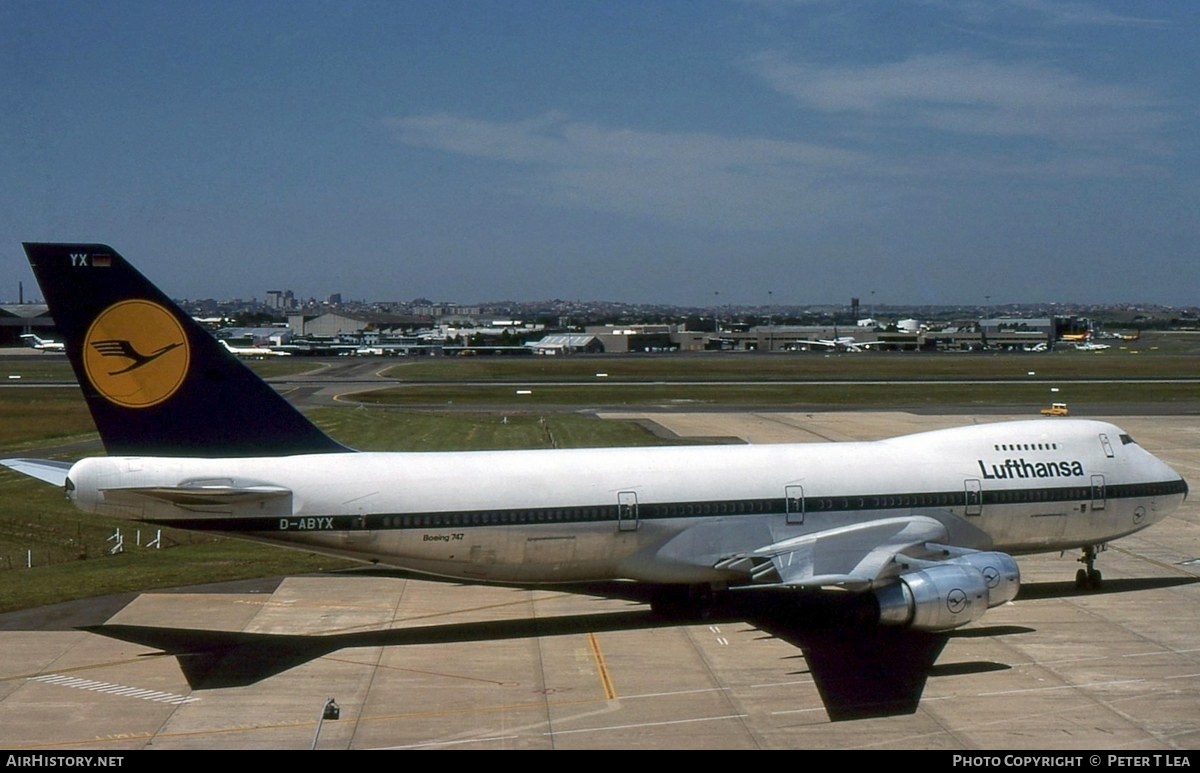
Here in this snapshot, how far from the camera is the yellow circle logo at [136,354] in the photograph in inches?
964

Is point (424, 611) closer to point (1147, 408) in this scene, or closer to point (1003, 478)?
point (1003, 478)

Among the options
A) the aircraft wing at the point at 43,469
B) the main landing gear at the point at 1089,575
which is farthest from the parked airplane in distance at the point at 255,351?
the main landing gear at the point at 1089,575

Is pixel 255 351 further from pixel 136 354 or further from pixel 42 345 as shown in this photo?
pixel 136 354

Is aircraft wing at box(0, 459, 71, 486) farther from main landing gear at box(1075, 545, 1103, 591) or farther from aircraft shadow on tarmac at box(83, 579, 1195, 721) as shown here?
main landing gear at box(1075, 545, 1103, 591)

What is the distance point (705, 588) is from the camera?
2914cm

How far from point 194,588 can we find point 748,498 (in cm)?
1581

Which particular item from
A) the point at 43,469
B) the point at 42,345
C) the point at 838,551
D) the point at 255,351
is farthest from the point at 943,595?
the point at 42,345

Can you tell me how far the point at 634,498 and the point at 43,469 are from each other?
13.8 metres

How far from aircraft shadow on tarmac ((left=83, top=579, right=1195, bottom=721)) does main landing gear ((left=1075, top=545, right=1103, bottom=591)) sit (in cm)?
37

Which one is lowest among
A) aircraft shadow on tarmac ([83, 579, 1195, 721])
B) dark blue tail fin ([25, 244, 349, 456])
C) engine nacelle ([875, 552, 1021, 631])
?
aircraft shadow on tarmac ([83, 579, 1195, 721])

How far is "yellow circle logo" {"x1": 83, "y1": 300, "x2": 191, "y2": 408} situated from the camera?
24484mm

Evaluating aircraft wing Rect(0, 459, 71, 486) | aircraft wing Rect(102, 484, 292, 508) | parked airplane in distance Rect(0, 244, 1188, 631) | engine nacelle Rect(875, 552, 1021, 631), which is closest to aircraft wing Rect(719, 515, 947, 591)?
parked airplane in distance Rect(0, 244, 1188, 631)

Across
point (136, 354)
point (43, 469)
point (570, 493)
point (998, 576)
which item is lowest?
point (998, 576)

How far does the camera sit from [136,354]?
2483 cm
